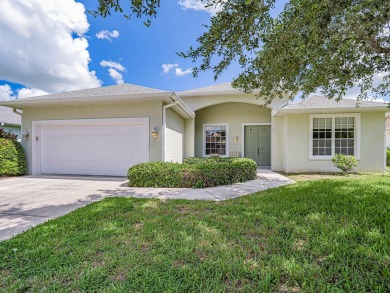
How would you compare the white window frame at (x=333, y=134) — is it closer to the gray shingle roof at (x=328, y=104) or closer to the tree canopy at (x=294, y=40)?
the gray shingle roof at (x=328, y=104)

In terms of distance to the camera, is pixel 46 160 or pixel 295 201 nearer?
pixel 295 201

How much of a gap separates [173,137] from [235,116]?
483 cm

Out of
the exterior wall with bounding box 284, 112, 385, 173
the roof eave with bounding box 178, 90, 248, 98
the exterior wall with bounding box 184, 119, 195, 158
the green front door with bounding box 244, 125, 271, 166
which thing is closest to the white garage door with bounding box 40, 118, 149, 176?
the exterior wall with bounding box 184, 119, 195, 158

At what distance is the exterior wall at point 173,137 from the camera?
838 cm

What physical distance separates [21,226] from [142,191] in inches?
111

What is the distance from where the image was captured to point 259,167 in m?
11.8

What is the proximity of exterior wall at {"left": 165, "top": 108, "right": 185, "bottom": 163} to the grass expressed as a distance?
15.2ft

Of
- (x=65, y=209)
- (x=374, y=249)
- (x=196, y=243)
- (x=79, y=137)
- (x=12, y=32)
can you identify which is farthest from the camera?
(x=79, y=137)

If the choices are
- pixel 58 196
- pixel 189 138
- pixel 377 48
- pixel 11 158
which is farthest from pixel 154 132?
pixel 377 48

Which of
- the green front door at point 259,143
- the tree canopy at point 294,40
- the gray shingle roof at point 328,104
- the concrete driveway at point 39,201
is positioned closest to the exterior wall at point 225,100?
the gray shingle roof at point 328,104

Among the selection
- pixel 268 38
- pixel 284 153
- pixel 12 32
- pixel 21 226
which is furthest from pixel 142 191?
pixel 12 32

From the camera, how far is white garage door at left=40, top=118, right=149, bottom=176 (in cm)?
811

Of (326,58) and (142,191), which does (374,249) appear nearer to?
(326,58)

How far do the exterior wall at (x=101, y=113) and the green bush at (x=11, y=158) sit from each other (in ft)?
0.77
